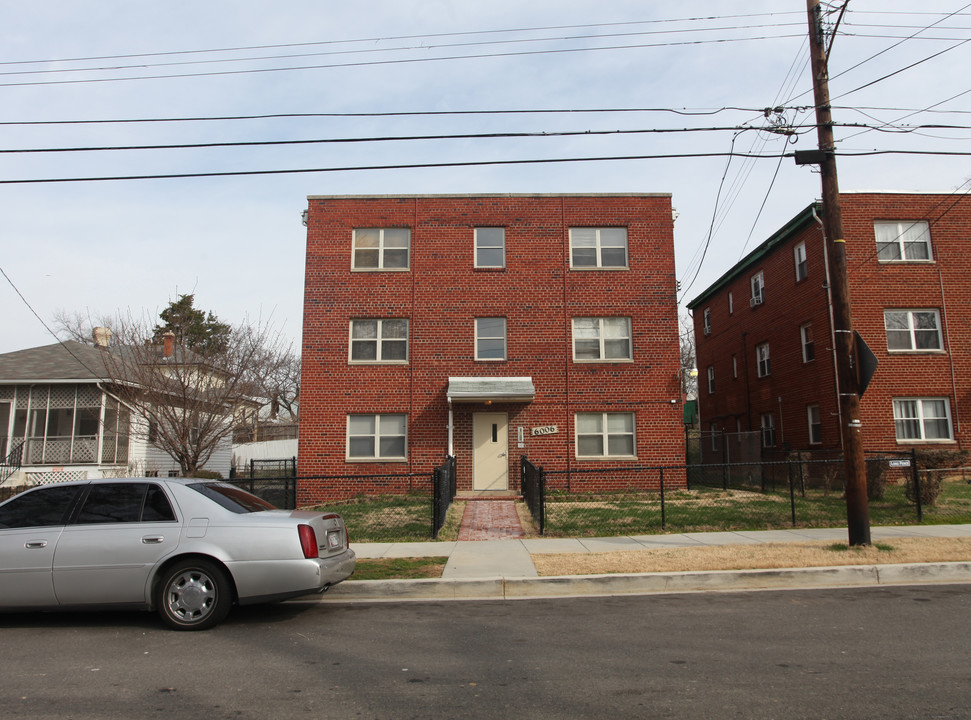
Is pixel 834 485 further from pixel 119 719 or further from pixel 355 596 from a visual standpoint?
pixel 119 719

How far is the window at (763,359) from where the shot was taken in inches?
1084

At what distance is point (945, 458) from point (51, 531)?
19855mm

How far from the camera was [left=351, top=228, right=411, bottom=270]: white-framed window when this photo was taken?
69.9ft

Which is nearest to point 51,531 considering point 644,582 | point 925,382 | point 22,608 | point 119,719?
point 22,608

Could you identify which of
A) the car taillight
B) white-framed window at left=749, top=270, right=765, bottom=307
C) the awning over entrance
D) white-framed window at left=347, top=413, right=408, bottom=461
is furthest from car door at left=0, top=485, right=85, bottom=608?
white-framed window at left=749, top=270, right=765, bottom=307

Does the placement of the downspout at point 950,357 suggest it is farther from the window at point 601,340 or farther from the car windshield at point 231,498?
the car windshield at point 231,498

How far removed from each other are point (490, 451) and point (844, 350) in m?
11.5

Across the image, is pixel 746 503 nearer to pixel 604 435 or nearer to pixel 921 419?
pixel 604 435

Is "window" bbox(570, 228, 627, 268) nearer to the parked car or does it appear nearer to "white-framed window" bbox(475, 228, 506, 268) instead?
"white-framed window" bbox(475, 228, 506, 268)

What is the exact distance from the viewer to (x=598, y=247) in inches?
842

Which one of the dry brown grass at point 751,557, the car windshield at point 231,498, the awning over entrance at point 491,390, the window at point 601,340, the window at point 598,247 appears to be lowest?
the dry brown grass at point 751,557

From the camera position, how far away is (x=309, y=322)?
2081 centimetres

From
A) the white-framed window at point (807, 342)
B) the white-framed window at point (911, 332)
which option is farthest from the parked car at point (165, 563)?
the white-framed window at point (807, 342)

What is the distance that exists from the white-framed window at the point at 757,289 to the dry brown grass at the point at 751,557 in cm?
1820
